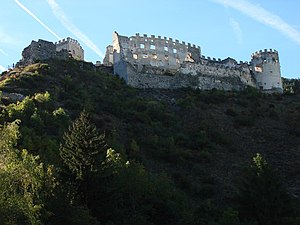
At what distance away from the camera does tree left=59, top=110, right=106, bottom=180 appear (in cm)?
2650

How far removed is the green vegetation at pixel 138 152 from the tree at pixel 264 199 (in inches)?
2.5

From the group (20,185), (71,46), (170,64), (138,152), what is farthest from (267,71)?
(20,185)

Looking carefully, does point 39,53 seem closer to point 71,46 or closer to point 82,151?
point 71,46

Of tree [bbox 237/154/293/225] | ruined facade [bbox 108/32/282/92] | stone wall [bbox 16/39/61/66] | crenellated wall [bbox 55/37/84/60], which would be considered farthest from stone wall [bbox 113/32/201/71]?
tree [bbox 237/154/293/225]

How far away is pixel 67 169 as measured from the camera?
2647cm

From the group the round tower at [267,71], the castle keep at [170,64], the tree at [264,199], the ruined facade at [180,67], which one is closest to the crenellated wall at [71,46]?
the castle keep at [170,64]

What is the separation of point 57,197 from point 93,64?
44476 mm

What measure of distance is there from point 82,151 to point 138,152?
45.6 feet

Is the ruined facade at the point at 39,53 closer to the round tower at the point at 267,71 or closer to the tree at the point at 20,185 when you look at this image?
the round tower at the point at 267,71

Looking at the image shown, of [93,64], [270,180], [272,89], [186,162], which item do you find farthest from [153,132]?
[272,89]

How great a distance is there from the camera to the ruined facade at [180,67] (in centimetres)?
6350

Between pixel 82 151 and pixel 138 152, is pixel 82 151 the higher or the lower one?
the lower one

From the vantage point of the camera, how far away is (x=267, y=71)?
241 feet

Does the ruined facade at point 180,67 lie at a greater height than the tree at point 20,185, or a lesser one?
greater
